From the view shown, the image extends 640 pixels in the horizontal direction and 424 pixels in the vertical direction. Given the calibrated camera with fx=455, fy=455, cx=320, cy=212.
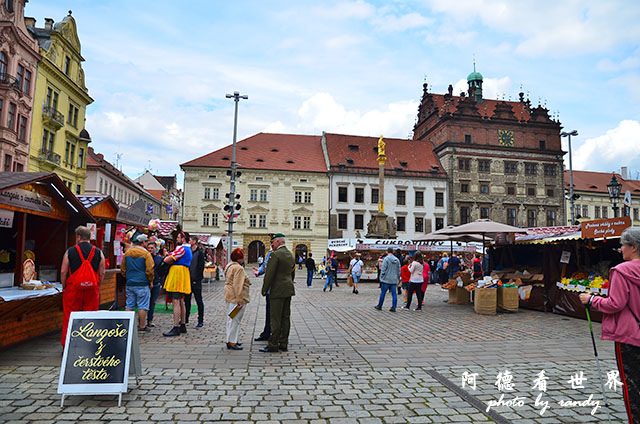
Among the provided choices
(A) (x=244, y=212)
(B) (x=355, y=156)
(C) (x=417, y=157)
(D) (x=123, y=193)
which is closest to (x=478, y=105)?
(C) (x=417, y=157)

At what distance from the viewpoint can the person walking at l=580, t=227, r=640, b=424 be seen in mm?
3598

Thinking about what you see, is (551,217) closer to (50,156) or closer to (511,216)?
(511,216)

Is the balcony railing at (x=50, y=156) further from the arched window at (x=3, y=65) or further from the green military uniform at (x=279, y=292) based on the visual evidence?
the green military uniform at (x=279, y=292)

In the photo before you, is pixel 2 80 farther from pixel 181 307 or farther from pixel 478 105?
pixel 478 105

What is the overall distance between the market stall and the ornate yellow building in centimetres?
2391

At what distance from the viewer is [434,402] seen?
4762 mm

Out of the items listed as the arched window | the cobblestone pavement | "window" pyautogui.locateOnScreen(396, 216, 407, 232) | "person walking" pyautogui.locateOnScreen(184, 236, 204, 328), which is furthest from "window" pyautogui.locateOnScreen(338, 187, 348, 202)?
"person walking" pyautogui.locateOnScreen(184, 236, 204, 328)

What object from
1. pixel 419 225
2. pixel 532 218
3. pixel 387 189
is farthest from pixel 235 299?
pixel 532 218

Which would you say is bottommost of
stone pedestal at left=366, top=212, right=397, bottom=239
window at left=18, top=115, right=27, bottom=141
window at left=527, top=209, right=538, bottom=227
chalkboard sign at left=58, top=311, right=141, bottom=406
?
chalkboard sign at left=58, top=311, right=141, bottom=406

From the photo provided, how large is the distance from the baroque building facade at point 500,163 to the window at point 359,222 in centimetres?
988

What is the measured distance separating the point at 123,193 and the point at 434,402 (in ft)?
178

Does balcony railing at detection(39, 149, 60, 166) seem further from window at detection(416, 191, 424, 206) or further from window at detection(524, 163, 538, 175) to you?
window at detection(524, 163, 538, 175)

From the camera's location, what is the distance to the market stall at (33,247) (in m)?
A: 6.86

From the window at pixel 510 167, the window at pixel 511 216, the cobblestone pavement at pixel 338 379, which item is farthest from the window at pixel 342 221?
the cobblestone pavement at pixel 338 379
